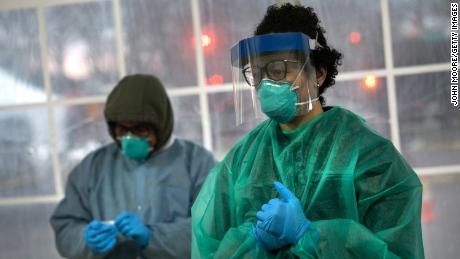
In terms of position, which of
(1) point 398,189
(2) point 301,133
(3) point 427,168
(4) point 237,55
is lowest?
(3) point 427,168

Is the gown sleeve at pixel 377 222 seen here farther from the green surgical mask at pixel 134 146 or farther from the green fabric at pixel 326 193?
the green surgical mask at pixel 134 146

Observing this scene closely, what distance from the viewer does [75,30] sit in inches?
100

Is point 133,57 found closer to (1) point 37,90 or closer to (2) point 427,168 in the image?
(1) point 37,90

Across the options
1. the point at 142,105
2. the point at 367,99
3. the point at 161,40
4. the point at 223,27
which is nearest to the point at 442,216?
the point at 367,99

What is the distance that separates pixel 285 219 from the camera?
1.16 m

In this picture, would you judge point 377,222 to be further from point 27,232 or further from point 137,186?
point 27,232

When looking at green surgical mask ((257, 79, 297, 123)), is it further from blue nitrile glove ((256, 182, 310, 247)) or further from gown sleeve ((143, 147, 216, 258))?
gown sleeve ((143, 147, 216, 258))

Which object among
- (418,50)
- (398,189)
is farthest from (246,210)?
(418,50)

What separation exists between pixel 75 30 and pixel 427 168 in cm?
176

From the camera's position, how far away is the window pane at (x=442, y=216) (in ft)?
7.66

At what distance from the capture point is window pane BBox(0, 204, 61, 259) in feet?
8.68

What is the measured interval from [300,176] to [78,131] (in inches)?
62.7

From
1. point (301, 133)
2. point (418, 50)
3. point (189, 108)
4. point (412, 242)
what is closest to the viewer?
point (412, 242)

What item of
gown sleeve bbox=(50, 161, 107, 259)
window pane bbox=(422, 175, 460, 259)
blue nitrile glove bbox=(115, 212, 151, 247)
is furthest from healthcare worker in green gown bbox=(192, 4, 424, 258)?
window pane bbox=(422, 175, 460, 259)
